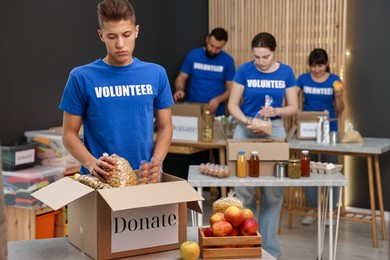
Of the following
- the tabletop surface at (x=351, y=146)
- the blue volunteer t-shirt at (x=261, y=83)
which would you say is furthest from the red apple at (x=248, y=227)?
the tabletop surface at (x=351, y=146)

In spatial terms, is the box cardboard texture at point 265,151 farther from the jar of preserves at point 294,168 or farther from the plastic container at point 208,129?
the plastic container at point 208,129

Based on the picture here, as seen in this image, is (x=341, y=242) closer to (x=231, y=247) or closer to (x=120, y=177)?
(x=231, y=247)

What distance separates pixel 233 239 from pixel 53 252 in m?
0.65

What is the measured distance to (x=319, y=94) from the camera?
6.05 meters

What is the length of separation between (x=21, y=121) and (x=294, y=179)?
2.51m

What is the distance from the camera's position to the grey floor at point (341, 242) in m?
5.16

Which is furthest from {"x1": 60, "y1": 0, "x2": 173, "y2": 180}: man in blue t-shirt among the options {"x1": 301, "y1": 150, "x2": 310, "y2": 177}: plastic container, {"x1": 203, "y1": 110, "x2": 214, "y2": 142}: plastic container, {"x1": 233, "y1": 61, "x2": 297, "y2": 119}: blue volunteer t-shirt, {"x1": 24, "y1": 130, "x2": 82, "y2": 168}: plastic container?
{"x1": 203, "y1": 110, "x2": 214, "y2": 142}: plastic container

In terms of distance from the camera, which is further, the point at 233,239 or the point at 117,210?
the point at 233,239

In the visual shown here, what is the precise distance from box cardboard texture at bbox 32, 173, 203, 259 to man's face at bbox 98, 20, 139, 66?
2.03ft

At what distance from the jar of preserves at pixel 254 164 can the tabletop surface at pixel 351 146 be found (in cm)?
155

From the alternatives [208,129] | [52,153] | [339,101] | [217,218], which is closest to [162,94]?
[217,218]

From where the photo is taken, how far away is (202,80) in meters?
6.90

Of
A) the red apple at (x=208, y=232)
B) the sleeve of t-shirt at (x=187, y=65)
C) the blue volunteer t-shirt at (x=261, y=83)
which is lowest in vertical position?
the red apple at (x=208, y=232)

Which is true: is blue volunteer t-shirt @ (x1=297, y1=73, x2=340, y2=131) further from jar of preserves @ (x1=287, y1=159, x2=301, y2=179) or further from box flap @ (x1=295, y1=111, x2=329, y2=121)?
jar of preserves @ (x1=287, y1=159, x2=301, y2=179)
